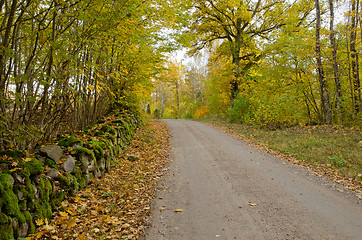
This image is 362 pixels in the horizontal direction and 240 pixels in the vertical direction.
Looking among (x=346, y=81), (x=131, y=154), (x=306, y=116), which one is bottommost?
(x=131, y=154)

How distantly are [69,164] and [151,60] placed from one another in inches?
244

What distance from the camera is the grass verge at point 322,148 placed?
6078mm

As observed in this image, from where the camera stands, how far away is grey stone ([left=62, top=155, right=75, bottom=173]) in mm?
4524

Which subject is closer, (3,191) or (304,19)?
(3,191)

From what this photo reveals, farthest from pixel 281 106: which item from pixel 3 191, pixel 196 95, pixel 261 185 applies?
pixel 196 95

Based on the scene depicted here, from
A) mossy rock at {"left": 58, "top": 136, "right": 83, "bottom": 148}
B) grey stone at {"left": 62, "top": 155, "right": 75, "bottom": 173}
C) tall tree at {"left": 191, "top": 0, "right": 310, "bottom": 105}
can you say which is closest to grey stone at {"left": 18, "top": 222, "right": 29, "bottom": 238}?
grey stone at {"left": 62, "top": 155, "right": 75, "bottom": 173}

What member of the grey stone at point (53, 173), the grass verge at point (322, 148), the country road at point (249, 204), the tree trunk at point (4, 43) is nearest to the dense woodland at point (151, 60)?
the tree trunk at point (4, 43)

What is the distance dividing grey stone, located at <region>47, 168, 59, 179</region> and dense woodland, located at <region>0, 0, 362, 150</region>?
0.69 metres

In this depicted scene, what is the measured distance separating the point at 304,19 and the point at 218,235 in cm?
1882

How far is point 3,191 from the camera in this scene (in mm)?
2959

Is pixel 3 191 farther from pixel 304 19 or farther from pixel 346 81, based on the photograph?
pixel 304 19

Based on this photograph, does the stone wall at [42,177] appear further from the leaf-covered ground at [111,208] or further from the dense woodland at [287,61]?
the dense woodland at [287,61]

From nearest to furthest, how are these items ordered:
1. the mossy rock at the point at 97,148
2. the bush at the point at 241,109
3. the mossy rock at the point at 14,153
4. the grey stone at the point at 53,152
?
1. the mossy rock at the point at 14,153
2. the grey stone at the point at 53,152
3. the mossy rock at the point at 97,148
4. the bush at the point at 241,109

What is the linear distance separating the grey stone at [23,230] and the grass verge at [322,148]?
20.8ft
